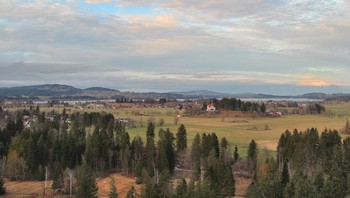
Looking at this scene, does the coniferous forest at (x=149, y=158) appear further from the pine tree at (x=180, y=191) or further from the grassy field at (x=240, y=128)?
the pine tree at (x=180, y=191)

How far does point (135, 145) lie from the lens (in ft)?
292

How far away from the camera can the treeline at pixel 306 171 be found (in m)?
57.1

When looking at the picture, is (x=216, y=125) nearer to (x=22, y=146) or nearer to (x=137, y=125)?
(x=137, y=125)

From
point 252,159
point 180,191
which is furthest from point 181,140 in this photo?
point 180,191

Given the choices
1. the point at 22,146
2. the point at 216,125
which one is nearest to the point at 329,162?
the point at 22,146

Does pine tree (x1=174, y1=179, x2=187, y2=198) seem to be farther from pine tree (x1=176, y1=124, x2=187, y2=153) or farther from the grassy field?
the grassy field

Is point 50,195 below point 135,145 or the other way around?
below

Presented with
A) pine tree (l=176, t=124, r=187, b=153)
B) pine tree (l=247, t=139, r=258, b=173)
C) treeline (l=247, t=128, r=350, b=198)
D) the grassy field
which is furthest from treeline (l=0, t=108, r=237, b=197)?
the grassy field

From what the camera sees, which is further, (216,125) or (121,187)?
(216,125)

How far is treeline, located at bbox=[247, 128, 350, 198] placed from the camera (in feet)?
187

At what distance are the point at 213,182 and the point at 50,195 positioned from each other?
2513 cm

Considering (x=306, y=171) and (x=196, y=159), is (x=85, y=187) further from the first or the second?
(x=306, y=171)

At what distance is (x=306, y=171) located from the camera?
3125 inches

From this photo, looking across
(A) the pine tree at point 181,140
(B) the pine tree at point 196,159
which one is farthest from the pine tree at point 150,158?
(A) the pine tree at point 181,140
